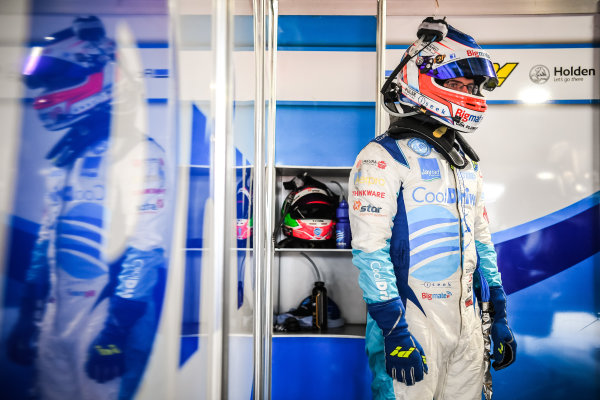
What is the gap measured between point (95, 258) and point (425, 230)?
3.99 feet

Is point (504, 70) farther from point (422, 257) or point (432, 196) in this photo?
point (422, 257)

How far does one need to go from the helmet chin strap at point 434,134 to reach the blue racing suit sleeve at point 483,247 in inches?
8.4

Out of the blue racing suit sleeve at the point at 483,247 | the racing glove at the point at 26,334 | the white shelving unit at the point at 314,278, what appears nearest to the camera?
the racing glove at the point at 26,334

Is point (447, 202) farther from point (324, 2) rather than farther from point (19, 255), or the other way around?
point (324, 2)

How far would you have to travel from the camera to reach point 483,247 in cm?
168

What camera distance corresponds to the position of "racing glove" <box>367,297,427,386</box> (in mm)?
1232

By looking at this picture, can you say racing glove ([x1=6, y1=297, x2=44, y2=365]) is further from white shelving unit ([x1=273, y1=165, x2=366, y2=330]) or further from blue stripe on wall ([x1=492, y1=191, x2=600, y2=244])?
blue stripe on wall ([x1=492, y1=191, x2=600, y2=244])

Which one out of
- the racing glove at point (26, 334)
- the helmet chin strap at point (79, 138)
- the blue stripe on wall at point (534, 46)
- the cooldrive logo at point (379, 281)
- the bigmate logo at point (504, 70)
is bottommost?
the cooldrive logo at point (379, 281)

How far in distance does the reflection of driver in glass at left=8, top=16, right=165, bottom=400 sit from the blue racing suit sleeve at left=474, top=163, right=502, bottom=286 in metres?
1.53

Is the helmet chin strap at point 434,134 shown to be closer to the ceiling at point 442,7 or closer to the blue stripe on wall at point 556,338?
the ceiling at point 442,7

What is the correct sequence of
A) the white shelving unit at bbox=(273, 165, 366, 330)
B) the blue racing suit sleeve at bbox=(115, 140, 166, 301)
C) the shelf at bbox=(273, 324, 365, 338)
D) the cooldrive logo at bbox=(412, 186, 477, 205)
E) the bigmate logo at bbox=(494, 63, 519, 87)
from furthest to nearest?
the white shelving unit at bbox=(273, 165, 366, 330)
the bigmate logo at bbox=(494, 63, 519, 87)
the shelf at bbox=(273, 324, 365, 338)
the cooldrive logo at bbox=(412, 186, 477, 205)
the blue racing suit sleeve at bbox=(115, 140, 166, 301)

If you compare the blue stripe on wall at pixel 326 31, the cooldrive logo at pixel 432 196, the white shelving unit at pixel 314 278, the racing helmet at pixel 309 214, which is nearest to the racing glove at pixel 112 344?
the cooldrive logo at pixel 432 196

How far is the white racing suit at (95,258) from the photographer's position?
294 mm

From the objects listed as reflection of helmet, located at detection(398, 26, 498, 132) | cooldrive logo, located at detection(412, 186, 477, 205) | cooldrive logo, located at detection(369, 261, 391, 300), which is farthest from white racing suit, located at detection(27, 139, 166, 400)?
reflection of helmet, located at detection(398, 26, 498, 132)
